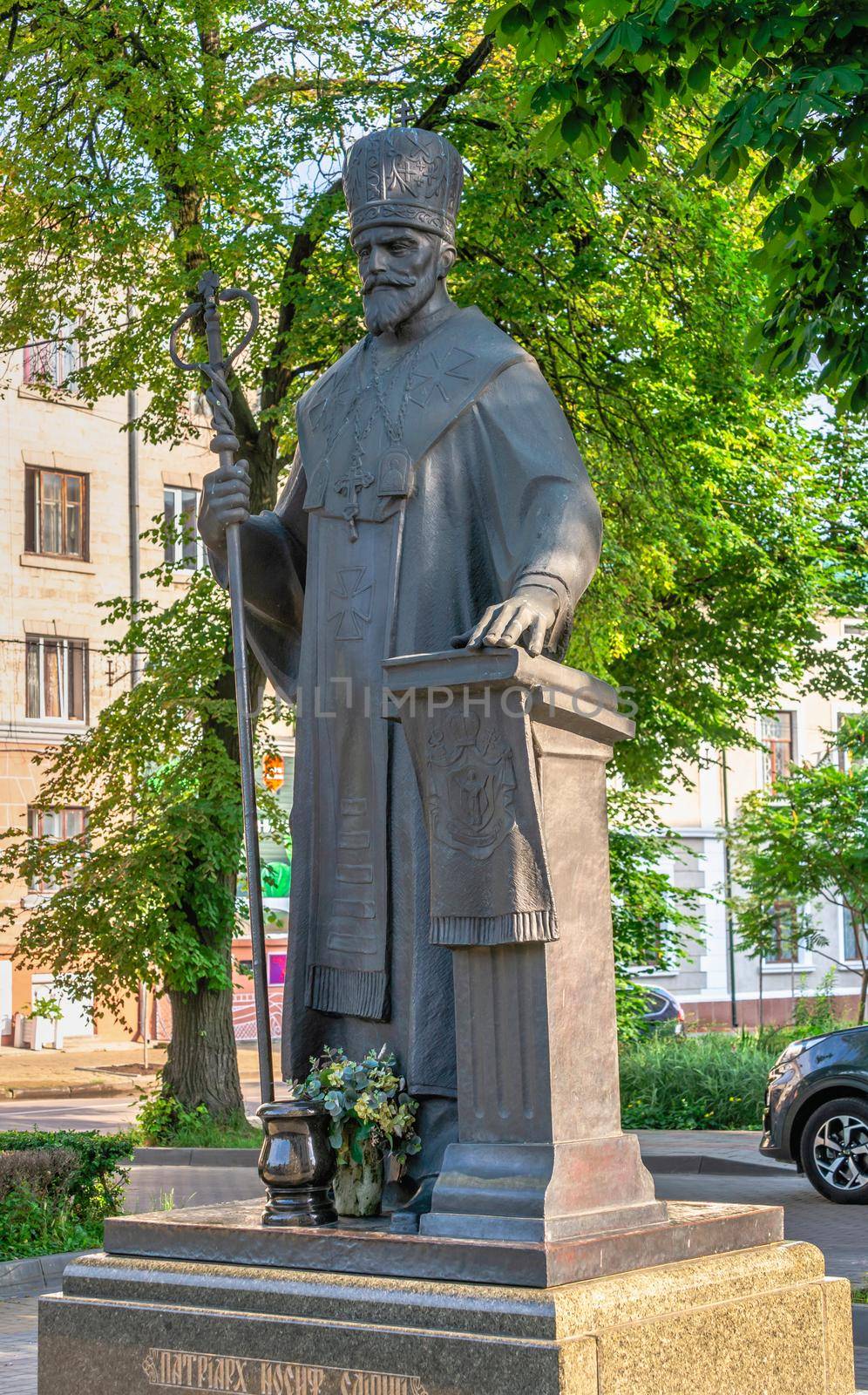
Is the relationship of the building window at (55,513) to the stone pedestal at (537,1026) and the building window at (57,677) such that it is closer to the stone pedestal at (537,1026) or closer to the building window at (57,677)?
the building window at (57,677)

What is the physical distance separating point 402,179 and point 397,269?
0.80 ft

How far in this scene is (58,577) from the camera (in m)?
35.5

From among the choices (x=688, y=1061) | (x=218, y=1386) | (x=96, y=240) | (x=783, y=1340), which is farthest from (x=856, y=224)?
(x=688, y=1061)

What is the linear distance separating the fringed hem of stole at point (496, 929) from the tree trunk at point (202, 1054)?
543 inches

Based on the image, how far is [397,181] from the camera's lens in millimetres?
5082

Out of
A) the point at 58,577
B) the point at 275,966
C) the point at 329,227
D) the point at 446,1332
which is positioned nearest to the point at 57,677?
the point at 58,577

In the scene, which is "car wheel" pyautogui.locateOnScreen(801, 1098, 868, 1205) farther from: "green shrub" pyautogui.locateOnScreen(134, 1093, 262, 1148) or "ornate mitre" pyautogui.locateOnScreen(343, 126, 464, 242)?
"ornate mitre" pyautogui.locateOnScreen(343, 126, 464, 242)

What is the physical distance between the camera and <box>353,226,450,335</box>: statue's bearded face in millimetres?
5145

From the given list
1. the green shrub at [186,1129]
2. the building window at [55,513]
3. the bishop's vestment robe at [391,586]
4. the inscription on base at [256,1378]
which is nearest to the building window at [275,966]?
the building window at [55,513]

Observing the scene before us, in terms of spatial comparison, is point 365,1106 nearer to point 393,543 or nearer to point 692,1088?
point 393,543

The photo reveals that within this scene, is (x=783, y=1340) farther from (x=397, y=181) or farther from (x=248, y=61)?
(x=248, y=61)

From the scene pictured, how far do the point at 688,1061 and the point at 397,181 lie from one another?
57.0ft

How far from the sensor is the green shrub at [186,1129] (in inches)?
682

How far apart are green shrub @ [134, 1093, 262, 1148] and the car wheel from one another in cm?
546
